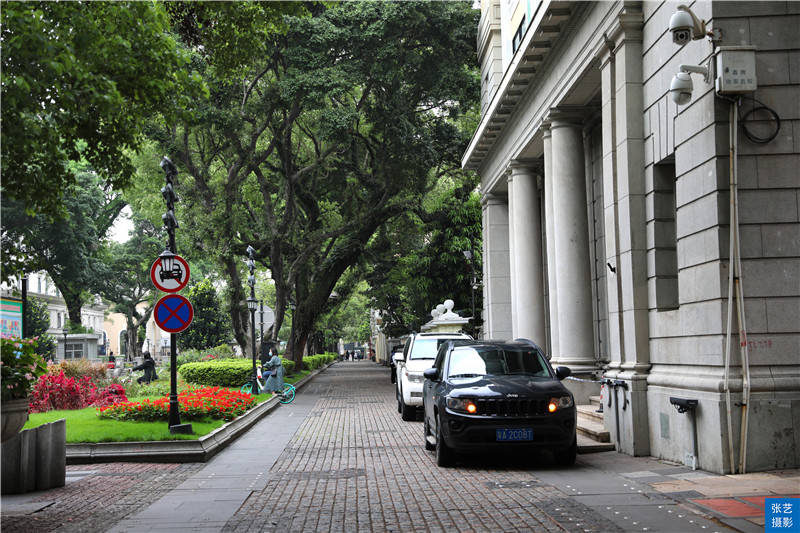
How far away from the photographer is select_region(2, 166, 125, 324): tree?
5128 centimetres

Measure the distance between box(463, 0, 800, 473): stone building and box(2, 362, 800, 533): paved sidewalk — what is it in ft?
2.88

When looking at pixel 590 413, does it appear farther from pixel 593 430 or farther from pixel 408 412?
pixel 408 412

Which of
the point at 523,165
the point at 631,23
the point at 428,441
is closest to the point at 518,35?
the point at 523,165

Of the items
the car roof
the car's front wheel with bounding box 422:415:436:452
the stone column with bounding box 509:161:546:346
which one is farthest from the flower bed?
→ the stone column with bounding box 509:161:546:346

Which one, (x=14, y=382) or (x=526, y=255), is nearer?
→ (x=14, y=382)

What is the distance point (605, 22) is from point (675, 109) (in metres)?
3.14

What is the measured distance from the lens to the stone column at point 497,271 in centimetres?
2789

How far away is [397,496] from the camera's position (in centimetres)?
909

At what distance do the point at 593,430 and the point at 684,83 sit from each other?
240 inches

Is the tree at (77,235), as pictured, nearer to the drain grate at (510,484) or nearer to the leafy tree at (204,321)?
the leafy tree at (204,321)

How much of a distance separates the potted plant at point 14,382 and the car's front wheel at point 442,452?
5437mm

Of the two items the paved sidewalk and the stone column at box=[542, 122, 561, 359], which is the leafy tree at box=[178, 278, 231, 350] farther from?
the paved sidewalk

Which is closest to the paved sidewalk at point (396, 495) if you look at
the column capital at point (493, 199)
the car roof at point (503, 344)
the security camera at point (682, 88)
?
the car roof at point (503, 344)

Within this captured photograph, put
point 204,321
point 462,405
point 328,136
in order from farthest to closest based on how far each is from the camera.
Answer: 1. point 204,321
2. point 328,136
3. point 462,405
